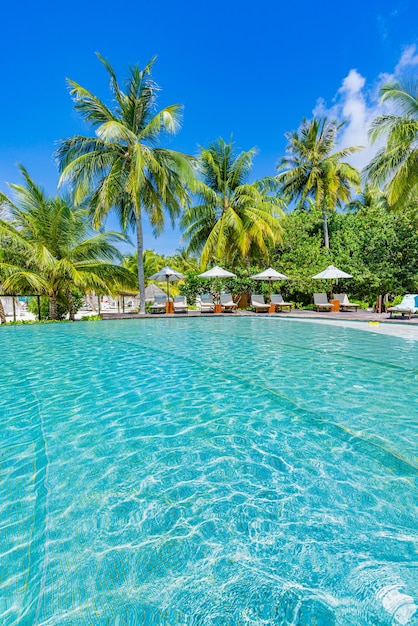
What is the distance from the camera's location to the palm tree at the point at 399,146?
41.7 feet


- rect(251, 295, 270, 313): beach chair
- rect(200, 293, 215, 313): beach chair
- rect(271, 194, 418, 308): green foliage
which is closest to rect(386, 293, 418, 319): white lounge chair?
rect(251, 295, 270, 313): beach chair

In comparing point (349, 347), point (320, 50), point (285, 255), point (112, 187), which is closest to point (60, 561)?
point (349, 347)

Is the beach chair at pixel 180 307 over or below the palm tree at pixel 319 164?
below

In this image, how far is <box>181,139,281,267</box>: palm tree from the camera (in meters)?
17.2

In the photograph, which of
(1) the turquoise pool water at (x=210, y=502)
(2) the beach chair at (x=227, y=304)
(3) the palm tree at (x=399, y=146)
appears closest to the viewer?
(1) the turquoise pool water at (x=210, y=502)

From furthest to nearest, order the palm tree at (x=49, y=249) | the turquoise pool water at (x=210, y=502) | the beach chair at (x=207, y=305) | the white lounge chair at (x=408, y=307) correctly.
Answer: the beach chair at (x=207, y=305) → the palm tree at (x=49, y=249) → the white lounge chair at (x=408, y=307) → the turquoise pool water at (x=210, y=502)

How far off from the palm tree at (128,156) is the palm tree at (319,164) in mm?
8365

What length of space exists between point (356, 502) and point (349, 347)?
6.14 metres

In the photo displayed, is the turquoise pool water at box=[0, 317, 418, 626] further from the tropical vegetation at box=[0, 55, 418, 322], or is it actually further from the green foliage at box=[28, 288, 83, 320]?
the green foliage at box=[28, 288, 83, 320]

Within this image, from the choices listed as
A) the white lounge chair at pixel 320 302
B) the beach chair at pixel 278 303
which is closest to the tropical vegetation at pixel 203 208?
the white lounge chair at pixel 320 302

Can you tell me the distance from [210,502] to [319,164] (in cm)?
2143

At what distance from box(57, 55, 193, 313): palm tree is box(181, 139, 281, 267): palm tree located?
217 centimetres

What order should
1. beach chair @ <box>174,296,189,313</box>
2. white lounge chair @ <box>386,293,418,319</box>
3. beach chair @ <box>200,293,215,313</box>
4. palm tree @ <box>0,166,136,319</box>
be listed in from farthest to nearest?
beach chair @ <box>174,296,189,313</box>
beach chair @ <box>200,293,215,313</box>
palm tree @ <box>0,166,136,319</box>
white lounge chair @ <box>386,293,418,319</box>

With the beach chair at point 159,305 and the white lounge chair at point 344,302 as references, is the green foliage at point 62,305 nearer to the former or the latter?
the beach chair at point 159,305
